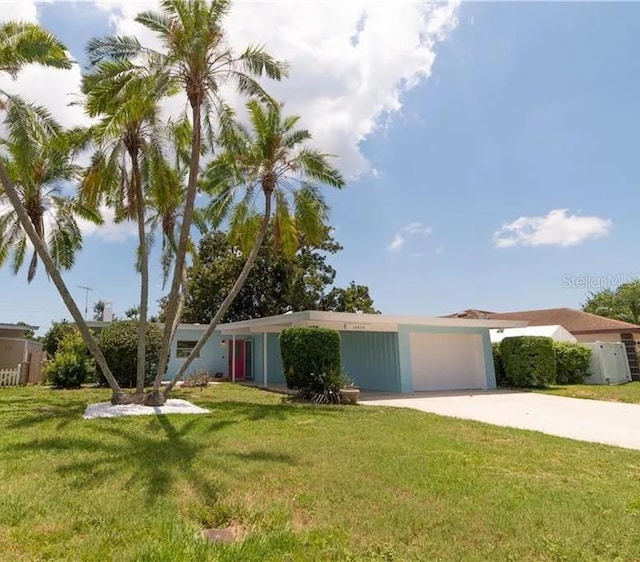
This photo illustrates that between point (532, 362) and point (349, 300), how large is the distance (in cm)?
1501

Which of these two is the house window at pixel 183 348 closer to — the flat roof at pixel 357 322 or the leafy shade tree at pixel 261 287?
the flat roof at pixel 357 322

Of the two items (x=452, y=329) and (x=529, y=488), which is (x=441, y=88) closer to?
(x=452, y=329)

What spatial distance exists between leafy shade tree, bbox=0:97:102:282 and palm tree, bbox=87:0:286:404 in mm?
2384

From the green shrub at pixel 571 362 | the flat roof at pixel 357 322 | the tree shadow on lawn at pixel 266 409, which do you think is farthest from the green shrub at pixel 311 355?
the green shrub at pixel 571 362

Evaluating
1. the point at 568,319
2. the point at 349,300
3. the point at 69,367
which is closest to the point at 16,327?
the point at 69,367

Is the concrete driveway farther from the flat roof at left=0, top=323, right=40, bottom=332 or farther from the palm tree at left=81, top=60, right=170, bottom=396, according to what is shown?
the flat roof at left=0, top=323, right=40, bottom=332

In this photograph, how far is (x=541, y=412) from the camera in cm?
1184

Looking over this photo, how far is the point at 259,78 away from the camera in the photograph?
41.8ft

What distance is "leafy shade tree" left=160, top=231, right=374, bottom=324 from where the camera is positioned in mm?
29328

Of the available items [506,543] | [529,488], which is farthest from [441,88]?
[506,543]

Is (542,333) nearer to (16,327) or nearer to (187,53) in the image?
(187,53)

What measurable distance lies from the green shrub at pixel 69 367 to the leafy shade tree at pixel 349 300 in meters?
15.9

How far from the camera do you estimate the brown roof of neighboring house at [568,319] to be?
25094mm

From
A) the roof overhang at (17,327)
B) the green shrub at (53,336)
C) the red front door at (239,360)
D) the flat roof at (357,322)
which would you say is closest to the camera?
the flat roof at (357,322)
